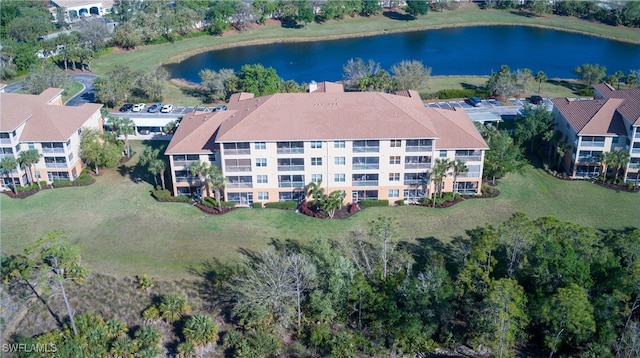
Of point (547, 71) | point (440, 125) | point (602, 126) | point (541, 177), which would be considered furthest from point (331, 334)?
point (547, 71)

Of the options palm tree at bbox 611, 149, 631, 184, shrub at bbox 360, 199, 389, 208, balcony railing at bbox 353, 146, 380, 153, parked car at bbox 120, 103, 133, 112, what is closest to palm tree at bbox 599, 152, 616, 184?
palm tree at bbox 611, 149, 631, 184

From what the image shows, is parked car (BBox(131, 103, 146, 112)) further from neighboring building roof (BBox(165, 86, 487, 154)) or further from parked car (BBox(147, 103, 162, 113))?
neighboring building roof (BBox(165, 86, 487, 154))

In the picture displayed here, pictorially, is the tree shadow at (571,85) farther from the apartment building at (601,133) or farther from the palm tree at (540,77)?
the apartment building at (601,133)

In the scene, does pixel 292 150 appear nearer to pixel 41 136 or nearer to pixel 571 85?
pixel 41 136

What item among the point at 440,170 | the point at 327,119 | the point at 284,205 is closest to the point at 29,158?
the point at 284,205

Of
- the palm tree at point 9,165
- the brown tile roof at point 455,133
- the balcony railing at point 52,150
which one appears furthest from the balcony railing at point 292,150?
the palm tree at point 9,165

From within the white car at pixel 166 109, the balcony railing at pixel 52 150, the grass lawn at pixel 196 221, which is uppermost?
the balcony railing at pixel 52 150
